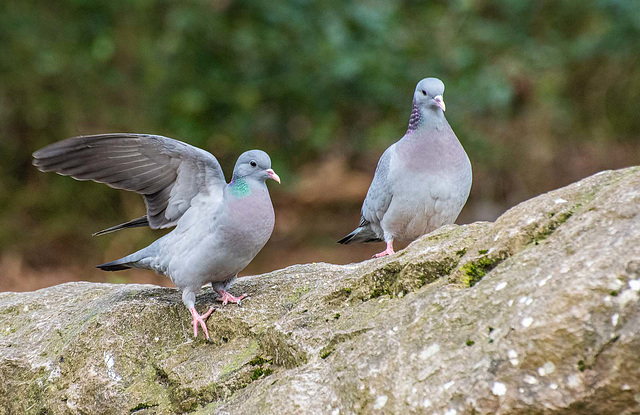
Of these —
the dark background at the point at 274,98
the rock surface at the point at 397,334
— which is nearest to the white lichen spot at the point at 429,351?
Answer: the rock surface at the point at 397,334

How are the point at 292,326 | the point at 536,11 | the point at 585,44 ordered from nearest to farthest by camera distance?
1. the point at 292,326
2. the point at 585,44
3. the point at 536,11

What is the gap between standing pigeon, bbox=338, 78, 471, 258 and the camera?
14.8 ft

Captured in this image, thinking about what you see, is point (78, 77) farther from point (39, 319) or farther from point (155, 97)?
point (39, 319)

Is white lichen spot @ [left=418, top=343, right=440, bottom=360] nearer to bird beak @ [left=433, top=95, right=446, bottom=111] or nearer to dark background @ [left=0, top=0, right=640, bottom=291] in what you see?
bird beak @ [left=433, top=95, right=446, bottom=111]

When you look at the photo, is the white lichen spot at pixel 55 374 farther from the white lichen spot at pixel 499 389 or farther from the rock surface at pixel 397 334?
the white lichen spot at pixel 499 389

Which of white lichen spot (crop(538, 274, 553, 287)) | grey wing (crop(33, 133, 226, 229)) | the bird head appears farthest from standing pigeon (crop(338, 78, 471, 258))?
white lichen spot (crop(538, 274, 553, 287))

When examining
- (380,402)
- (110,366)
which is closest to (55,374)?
(110,366)

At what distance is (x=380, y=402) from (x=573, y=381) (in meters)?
0.67

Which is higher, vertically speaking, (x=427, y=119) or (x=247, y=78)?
(x=247, y=78)

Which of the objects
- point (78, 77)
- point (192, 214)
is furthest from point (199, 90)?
point (192, 214)

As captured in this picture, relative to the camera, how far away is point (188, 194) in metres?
4.31

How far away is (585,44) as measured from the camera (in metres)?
9.64

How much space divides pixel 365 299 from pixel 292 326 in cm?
32

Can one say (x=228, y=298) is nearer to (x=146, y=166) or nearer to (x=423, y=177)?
(x=146, y=166)
